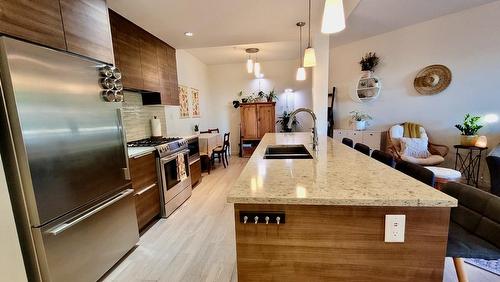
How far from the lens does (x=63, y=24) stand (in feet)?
4.91

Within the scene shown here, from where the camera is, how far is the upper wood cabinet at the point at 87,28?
1.54 m

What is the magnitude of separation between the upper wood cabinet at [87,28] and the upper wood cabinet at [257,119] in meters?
4.28

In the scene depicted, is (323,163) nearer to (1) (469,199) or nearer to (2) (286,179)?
(2) (286,179)

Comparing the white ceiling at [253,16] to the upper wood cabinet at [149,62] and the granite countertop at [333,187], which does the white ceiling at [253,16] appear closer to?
the upper wood cabinet at [149,62]

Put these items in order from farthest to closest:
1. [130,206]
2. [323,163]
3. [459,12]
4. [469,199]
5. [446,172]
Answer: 1. [459,12]
2. [446,172]
3. [130,206]
4. [323,163]
5. [469,199]

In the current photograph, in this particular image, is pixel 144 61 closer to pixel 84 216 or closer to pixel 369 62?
pixel 84 216

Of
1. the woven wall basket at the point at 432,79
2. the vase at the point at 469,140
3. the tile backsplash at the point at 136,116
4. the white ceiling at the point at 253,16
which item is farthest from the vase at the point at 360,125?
the tile backsplash at the point at 136,116

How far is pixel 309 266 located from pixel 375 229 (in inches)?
13.3

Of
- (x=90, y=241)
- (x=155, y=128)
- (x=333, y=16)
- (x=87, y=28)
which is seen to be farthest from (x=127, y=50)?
(x=333, y=16)

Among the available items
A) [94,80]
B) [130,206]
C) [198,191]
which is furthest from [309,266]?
[198,191]

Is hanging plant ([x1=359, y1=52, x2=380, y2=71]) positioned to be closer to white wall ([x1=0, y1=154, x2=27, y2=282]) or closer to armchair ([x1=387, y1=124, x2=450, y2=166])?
armchair ([x1=387, y1=124, x2=450, y2=166])

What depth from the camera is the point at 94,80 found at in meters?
1.68

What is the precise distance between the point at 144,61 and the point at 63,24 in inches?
51.4

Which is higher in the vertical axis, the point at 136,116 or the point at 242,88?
the point at 242,88
